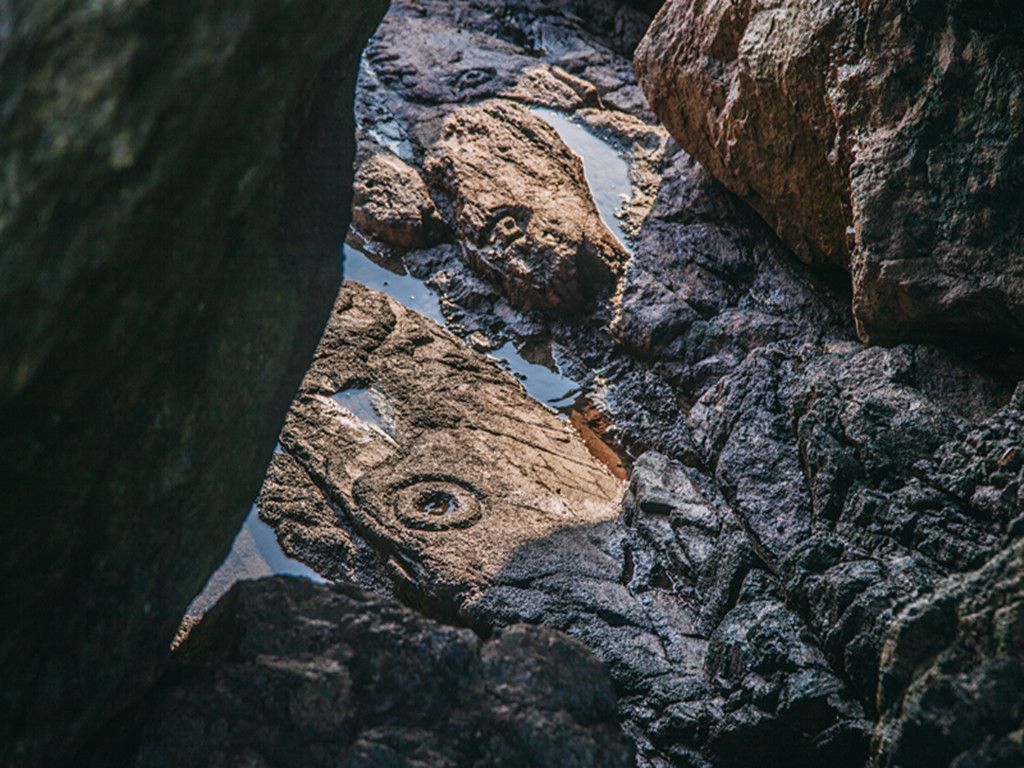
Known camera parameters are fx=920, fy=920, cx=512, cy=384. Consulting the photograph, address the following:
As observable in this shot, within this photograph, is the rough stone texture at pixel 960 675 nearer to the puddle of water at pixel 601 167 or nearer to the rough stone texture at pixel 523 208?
the rough stone texture at pixel 523 208

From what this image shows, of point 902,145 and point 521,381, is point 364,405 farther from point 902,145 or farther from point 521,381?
point 902,145

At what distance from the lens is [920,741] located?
5.93ft

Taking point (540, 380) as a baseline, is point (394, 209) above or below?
above

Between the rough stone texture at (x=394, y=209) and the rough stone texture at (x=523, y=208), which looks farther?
the rough stone texture at (x=394, y=209)

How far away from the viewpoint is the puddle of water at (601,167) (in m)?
5.31

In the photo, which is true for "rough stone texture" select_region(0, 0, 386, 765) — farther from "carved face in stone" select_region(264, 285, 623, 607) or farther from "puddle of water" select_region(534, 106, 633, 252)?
"puddle of water" select_region(534, 106, 633, 252)

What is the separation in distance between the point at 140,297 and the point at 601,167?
452 centimetres

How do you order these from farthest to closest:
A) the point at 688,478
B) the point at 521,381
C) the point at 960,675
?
the point at 521,381 < the point at 688,478 < the point at 960,675

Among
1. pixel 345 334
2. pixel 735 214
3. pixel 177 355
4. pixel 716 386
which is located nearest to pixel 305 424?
pixel 345 334

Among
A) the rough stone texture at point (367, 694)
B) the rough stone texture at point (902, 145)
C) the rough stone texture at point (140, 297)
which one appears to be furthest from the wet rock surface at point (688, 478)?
the rough stone texture at point (140, 297)

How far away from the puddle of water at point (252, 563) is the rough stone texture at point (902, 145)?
2.30m

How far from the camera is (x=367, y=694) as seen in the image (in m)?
1.92

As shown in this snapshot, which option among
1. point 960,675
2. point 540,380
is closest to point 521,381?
point 540,380

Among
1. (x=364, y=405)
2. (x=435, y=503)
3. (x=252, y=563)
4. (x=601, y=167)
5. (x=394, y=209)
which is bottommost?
(x=252, y=563)
